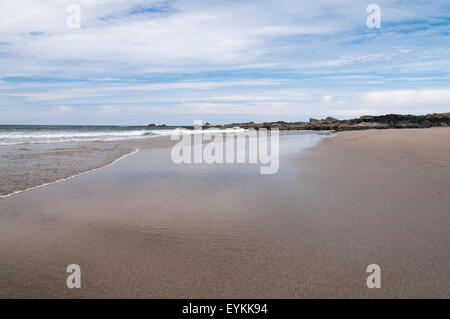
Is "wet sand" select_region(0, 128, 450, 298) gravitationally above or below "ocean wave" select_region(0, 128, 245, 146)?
below

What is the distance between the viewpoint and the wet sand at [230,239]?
2500 mm

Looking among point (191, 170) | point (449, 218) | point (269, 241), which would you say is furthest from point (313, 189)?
point (191, 170)

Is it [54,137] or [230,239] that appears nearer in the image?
[230,239]

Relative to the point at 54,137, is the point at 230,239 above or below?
below

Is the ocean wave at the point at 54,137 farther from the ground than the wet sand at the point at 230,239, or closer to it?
farther from the ground

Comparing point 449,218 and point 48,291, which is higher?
point 449,218

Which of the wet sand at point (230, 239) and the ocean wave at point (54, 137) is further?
the ocean wave at point (54, 137)

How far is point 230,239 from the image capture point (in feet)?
11.4

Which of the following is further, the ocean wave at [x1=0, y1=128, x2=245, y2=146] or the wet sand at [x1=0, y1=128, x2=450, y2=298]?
the ocean wave at [x1=0, y1=128, x2=245, y2=146]

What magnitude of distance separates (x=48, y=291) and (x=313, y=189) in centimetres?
463

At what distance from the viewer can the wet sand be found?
250 centimetres
